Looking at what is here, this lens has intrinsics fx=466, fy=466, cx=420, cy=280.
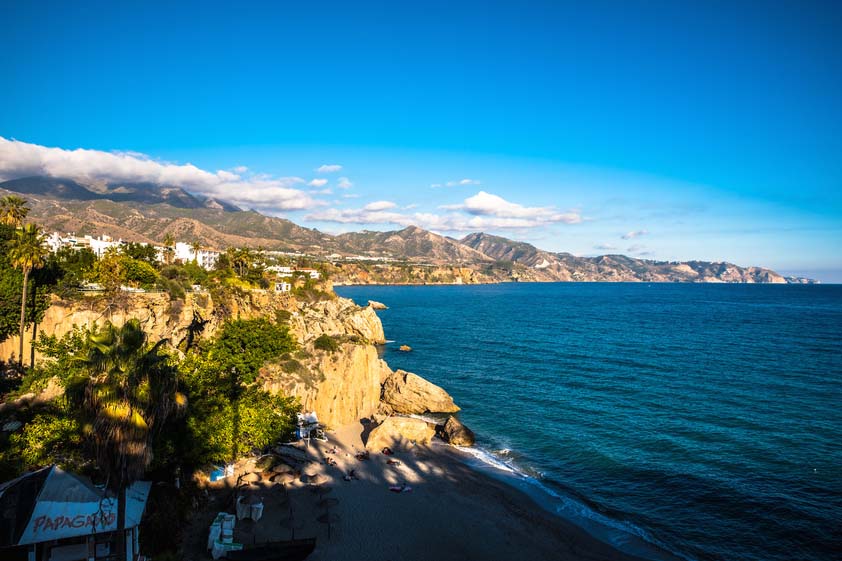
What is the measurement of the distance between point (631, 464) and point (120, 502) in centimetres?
2707

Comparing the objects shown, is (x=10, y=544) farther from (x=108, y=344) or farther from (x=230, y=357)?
(x=230, y=357)

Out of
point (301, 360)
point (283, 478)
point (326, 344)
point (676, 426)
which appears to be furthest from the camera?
point (326, 344)

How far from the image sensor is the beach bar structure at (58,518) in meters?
12.2

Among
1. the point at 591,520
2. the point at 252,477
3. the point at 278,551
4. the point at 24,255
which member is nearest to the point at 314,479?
the point at 252,477

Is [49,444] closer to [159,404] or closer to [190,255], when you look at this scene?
[159,404]

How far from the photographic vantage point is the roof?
1213 centimetres

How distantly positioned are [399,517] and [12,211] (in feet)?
111

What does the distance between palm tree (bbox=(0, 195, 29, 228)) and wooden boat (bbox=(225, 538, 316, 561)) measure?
1193 inches

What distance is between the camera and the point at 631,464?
2852 centimetres

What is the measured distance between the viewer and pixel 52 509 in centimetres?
1248

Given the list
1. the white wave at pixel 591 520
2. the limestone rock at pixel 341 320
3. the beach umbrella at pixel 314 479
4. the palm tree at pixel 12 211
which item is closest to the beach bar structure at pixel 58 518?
the beach umbrella at pixel 314 479

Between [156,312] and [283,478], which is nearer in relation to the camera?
[283,478]

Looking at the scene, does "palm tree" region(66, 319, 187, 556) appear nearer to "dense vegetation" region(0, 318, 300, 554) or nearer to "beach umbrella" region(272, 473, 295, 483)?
"dense vegetation" region(0, 318, 300, 554)

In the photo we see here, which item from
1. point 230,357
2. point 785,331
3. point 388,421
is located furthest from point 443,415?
point 785,331
